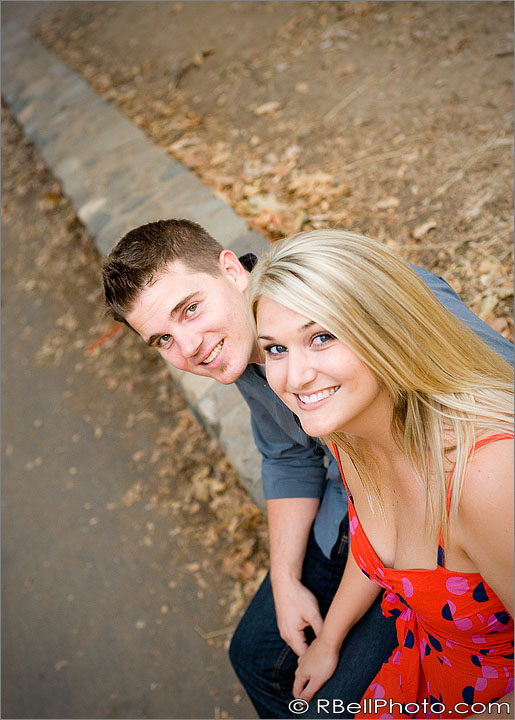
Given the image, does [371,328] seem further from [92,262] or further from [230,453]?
[92,262]

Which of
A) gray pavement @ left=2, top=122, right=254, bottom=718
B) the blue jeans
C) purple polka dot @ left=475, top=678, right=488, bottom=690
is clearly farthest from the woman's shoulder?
gray pavement @ left=2, top=122, right=254, bottom=718

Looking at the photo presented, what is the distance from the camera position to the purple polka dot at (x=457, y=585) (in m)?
1.68

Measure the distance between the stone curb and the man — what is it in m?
0.63

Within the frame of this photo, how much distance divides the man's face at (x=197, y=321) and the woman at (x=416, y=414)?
0.61m

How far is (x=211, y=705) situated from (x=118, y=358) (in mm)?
2645

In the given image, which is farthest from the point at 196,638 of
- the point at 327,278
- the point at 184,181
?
the point at 184,181

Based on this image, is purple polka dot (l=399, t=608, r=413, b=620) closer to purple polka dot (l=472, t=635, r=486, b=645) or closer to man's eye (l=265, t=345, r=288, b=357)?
purple polka dot (l=472, t=635, r=486, b=645)

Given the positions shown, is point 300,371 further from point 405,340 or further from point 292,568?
point 292,568

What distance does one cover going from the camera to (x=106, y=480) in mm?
4270

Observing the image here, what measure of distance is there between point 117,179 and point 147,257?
382 centimetres

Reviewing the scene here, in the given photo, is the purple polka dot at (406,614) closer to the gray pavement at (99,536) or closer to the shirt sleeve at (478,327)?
the shirt sleeve at (478,327)

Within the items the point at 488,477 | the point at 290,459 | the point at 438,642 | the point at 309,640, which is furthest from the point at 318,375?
the point at 309,640

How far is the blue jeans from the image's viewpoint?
2215 mm

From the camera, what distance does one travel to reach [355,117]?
500 centimetres
